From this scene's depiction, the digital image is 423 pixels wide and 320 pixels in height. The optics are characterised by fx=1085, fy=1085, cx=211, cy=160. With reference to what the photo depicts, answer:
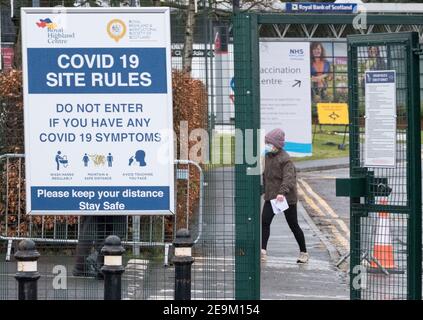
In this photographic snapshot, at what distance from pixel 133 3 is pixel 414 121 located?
21.9ft

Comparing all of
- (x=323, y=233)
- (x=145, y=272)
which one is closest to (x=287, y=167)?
(x=323, y=233)

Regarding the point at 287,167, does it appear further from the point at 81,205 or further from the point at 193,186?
the point at 81,205

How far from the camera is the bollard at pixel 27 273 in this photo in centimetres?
767

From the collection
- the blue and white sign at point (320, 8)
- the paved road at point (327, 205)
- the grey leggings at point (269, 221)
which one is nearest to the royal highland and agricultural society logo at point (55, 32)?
the grey leggings at point (269, 221)

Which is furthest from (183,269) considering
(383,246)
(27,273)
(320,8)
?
(320,8)

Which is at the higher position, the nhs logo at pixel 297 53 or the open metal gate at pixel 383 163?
the nhs logo at pixel 297 53

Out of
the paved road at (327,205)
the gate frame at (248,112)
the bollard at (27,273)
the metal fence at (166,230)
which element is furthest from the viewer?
the paved road at (327,205)

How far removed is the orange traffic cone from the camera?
334 inches

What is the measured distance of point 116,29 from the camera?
340 inches

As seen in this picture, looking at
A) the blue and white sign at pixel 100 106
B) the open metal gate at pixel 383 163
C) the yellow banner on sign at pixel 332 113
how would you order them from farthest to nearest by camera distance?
the yellow banner on sign at pixel 332 113 < the blue and white sign at pixel 100 106 < the open metal gate at pixel 383 163

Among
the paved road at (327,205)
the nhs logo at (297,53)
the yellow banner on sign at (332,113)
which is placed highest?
the nhs logo at (297,53)

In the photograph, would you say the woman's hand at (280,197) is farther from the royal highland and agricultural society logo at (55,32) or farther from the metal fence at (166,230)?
the royal highland and agricultural society logo at (55,32)

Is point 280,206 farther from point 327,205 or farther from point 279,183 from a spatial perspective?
point 327,205
